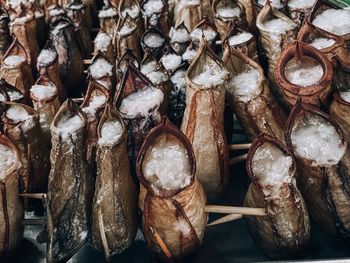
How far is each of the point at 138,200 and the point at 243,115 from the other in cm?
77

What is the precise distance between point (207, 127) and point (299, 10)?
1.35m

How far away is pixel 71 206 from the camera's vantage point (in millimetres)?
2551

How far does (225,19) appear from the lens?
348cm

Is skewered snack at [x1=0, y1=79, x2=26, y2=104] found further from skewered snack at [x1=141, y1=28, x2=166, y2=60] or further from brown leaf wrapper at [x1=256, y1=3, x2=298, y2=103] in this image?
brown leaf wrapper at [x1=256, y1=3, x2=298, y2=103]

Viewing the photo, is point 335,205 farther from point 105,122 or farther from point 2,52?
point 2,52

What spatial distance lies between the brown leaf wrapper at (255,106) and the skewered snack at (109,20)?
129cm

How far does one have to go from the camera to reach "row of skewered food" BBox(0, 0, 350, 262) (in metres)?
2.32

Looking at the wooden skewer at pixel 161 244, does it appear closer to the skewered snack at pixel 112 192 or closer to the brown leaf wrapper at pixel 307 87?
the skewered snack at pixel 112 192

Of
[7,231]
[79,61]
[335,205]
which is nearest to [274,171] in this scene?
[335,205]

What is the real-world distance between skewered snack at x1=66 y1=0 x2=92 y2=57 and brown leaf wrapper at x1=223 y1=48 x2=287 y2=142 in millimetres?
1492

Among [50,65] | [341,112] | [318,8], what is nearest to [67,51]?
[50,65]

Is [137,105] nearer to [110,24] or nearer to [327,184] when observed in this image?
[327,184]

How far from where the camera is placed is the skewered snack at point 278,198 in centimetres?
228

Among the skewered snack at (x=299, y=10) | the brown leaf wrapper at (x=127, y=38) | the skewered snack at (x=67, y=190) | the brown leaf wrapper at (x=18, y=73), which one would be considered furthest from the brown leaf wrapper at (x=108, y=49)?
the skewered snack at (x=299, y=10)
